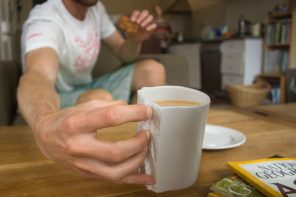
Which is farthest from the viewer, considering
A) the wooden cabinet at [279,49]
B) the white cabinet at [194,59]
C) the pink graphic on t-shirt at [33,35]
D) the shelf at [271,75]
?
the white cabinet at [194,59]

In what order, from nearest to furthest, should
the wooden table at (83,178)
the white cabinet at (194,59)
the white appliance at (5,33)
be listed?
the wooden table at (83,178) < the white appliance at (5,33) < the white cabinet at (194,59)

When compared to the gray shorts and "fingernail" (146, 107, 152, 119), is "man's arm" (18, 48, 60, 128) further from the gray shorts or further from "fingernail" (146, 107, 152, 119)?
the gray shorts

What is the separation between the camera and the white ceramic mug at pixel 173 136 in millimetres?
295

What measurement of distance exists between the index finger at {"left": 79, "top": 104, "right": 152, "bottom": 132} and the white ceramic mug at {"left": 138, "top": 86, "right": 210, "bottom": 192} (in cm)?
3

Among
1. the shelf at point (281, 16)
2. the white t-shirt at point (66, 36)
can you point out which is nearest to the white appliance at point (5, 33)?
the white t-shirt at point (66, 36)

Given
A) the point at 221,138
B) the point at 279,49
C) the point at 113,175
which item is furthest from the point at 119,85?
the point at 279,49

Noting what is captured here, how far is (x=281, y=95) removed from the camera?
2957 mm

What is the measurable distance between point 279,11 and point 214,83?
1305 millimetres

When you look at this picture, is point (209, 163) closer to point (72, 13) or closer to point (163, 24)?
point (72, 13)

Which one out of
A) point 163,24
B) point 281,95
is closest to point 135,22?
point 281,95

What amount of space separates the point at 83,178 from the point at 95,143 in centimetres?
14

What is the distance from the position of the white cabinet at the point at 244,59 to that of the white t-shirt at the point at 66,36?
2339 millimetres

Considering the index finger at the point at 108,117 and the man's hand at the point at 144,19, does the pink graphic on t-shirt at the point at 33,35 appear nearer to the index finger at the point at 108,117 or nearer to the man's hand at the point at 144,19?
the man's hand at the point at 144,19

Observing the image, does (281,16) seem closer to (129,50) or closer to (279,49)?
(279,49)
